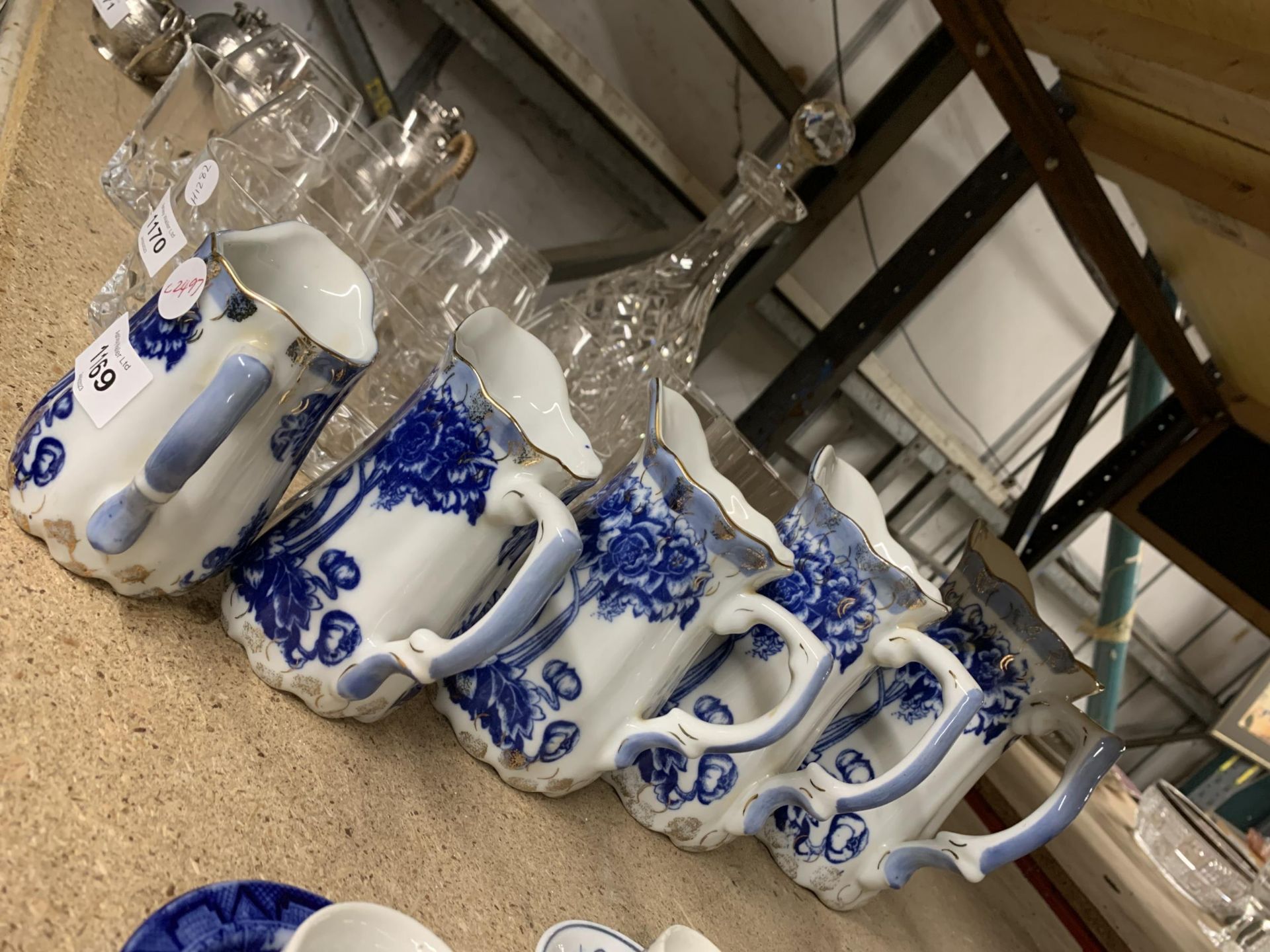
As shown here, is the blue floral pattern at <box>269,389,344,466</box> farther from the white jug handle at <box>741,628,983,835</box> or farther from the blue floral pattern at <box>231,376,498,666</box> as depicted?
the white jug handle at <box>741,628,983,835</box>

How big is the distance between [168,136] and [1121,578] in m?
1.85

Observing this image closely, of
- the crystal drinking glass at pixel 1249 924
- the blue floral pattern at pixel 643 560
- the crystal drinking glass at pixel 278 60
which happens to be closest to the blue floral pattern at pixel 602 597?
the blue floral pattern at pixel 643 560

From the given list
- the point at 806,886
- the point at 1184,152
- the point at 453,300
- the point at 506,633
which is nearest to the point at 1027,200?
the point at 1184,152

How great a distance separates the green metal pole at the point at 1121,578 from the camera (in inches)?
71.1

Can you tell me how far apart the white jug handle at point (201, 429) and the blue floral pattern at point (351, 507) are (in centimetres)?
8

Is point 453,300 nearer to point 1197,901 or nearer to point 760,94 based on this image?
point 1197,901

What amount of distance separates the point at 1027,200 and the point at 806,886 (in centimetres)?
199

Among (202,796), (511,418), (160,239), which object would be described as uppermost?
(511,418)

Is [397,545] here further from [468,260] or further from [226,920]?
[468,260]

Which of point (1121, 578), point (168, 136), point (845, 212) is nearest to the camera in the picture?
point (168, 136)

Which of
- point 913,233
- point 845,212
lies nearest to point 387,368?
point 913,233

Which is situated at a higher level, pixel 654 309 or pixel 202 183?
pixel 654 309

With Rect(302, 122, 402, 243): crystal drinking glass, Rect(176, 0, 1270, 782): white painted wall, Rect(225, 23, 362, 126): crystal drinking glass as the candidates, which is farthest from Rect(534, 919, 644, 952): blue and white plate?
Rect(176, 0, 1270, 782): white painted wall

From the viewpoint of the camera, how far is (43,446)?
0.42 meters
